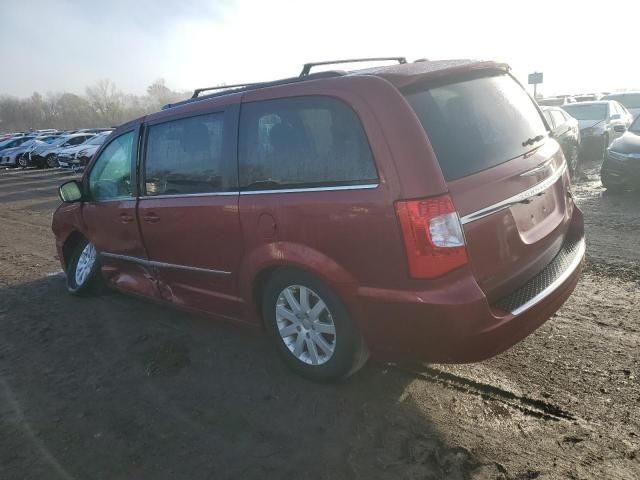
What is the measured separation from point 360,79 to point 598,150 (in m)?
12.2

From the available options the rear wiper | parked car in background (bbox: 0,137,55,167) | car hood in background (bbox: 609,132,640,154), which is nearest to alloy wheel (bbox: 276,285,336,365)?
the rear wiper

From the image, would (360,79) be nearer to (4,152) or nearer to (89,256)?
(89,256)

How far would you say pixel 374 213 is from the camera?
2586 millimetres

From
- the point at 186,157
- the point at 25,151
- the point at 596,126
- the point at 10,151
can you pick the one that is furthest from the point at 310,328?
the point at 10,151

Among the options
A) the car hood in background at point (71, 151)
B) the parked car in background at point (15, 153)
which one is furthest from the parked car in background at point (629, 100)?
the parked car in background at point (15, 153)

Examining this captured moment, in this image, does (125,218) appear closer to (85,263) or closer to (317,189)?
(85,263)

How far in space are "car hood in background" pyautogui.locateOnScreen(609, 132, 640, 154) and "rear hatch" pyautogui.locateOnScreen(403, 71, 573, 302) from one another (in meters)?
5.95

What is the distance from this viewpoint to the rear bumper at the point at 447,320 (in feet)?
8.22

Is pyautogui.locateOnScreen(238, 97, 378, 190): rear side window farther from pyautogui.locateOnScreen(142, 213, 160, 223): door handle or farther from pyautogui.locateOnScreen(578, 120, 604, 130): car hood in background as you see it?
pyautogui.locateOnScreen(578, 120, 604, 130): car hood in background

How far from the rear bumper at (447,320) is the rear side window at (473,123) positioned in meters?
0.61

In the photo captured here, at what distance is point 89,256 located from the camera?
528cm

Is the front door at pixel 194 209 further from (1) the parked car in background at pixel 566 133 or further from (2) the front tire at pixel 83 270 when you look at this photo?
(1) the parked car in background at pixel 566 133

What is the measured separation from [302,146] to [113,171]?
2358 millimetres

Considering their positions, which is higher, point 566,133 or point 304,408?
point 566,133
